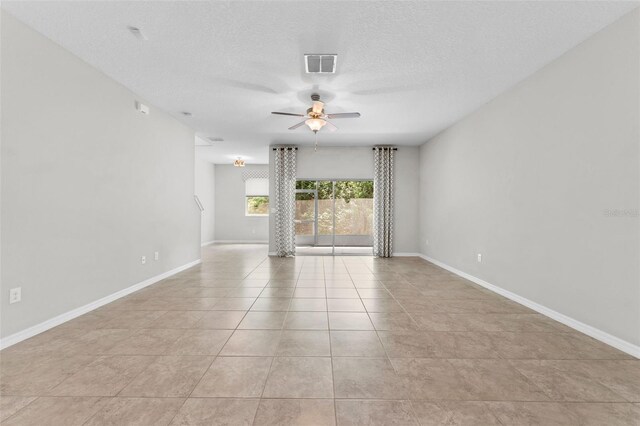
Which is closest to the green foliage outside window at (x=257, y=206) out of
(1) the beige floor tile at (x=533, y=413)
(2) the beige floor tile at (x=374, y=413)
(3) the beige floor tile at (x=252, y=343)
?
(3) the beige floor tile at (x=252, y=343)

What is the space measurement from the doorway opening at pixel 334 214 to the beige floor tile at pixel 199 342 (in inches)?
211

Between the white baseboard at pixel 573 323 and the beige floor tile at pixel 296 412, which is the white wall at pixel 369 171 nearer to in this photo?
the white baseboard at pixel 573 323

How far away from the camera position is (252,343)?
257cm

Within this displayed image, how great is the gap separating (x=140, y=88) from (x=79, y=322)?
307 centimetres

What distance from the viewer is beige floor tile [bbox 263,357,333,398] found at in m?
1.87

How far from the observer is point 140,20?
265 cm

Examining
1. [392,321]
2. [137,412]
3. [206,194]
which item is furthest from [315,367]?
[206,194]

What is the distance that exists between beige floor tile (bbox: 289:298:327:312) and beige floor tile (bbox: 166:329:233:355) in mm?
923

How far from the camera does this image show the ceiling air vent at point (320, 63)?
3.16 metres

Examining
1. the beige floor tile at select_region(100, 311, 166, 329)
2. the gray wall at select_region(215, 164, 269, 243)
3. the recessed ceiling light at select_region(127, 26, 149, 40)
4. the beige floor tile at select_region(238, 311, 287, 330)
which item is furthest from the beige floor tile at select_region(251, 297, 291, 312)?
the gray wall at select_region(215, 164, 269, 243)

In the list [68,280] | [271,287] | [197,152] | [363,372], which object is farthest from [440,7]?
[197,152]

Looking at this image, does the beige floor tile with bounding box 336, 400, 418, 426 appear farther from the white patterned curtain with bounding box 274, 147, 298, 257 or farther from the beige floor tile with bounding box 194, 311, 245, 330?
the white patterned curtain with bounding box 274, 147, 298, 257

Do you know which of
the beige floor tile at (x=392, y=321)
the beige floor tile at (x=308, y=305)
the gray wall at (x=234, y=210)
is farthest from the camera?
the gray wall at (x=234, y=210)

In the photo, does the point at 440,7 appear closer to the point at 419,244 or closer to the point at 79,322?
the point at 79,322
